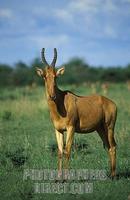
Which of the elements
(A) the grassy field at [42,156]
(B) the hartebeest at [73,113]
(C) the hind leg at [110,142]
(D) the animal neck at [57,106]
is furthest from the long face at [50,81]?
(A) the grassy field at [42,156]

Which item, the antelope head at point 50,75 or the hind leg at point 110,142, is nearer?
the antelope head at point 50,75

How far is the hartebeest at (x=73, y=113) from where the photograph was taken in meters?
12.0

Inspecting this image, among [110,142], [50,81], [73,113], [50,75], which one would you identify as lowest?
[110,142]

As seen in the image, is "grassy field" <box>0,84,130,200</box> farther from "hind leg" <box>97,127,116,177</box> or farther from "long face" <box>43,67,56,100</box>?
"long face" <box>43,67,56,100</box>

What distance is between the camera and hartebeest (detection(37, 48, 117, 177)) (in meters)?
12.0

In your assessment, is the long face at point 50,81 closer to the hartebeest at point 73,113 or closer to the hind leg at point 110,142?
the hartebeest at point 73,113

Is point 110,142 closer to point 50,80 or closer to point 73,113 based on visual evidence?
point 73,113

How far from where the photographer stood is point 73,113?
12219mm

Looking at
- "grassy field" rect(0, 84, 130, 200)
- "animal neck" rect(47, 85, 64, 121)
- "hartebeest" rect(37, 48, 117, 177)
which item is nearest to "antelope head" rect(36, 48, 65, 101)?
"hartebeest" rect(37, 48, 117, 177)

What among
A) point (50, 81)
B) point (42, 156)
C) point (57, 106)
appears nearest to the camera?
point (50, 81)

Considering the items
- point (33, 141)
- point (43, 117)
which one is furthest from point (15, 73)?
point (33, 141)

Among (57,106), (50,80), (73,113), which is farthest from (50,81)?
(73,113)

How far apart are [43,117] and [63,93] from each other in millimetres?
11484

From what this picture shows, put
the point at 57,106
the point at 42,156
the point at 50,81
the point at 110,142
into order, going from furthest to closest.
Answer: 1. the point at 42,156
2. the point at 110,142
3. the point at 57,106
4. the point at 50,81
